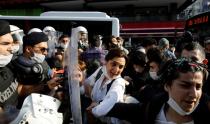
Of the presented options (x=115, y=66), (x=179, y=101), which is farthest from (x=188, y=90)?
(x=115, y=66)

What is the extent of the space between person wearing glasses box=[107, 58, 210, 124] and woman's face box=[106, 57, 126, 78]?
0.89m

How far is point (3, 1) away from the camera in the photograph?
29.7 metres

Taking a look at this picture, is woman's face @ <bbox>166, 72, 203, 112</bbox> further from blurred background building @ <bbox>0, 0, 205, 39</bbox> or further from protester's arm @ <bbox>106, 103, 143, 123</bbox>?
blurred background building @ <bbox>0, 0, 205, 39</bbox>

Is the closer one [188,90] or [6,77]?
[188,90]

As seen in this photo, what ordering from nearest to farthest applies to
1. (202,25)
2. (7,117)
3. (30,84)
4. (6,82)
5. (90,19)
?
1. (7,117)
2. (6,82)
3. (30,84)
4. (202,25)
5. (90,19)

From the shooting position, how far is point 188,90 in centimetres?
207

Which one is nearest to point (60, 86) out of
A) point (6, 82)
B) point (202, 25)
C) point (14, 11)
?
point (6, 82)

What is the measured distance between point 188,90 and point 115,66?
4.17 feet

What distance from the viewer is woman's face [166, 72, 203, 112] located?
6.77ft

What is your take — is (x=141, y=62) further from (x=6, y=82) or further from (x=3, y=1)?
(x=3, y=1)

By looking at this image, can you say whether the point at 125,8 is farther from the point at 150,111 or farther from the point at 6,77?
the point at 150,111

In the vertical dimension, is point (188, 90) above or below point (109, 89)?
above

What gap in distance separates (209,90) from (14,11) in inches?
1056

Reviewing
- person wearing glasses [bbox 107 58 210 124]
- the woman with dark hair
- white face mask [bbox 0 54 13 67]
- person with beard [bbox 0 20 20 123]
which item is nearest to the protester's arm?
person wearing glasses [bbox 107 58 210 124]
